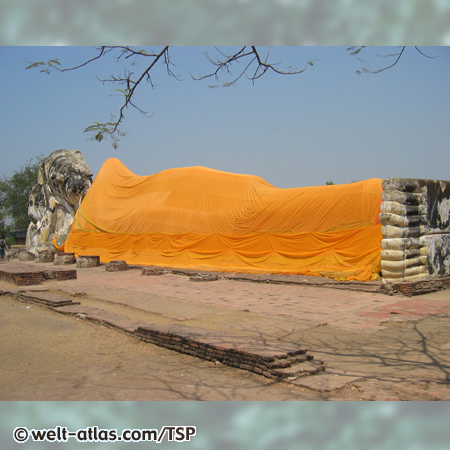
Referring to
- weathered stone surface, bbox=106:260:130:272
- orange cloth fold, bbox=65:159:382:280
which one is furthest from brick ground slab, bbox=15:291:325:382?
weathered stone surface, bbox=106:260:130:272

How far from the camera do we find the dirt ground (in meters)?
3.79

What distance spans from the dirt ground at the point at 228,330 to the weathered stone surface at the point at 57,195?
1342 cm

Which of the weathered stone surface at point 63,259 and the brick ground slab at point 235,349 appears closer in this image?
the brick ground slab at point 235,349

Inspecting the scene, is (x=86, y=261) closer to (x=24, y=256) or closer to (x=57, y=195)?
(x=24, y=256)

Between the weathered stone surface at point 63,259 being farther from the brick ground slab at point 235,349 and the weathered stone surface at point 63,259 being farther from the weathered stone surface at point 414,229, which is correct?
the brick ground slab at point 235,349

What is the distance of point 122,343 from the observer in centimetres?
555

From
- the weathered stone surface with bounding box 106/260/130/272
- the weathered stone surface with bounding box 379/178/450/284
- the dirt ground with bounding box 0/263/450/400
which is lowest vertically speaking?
the dirt ground with bounding box 0/263/450/400

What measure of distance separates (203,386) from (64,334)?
2839mm

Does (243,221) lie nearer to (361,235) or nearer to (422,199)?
(361,235)

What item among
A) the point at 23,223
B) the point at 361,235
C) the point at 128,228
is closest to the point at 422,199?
the point at 361,235

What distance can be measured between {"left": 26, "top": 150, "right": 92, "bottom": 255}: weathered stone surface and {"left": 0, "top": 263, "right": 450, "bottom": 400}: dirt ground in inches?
528

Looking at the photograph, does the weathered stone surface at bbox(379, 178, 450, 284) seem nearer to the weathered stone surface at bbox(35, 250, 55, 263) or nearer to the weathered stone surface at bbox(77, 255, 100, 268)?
the weathered stone surface at bbox(77, 255, 100, 268)

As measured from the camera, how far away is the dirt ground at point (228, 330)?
12.4ft

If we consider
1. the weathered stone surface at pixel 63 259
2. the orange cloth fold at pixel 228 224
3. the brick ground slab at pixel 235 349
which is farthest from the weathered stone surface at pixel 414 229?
the weathered stone surface at pixel 63 259
